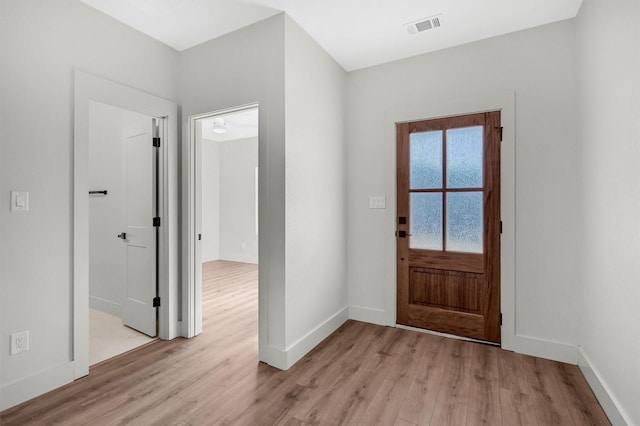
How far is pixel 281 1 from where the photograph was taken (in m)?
2.30

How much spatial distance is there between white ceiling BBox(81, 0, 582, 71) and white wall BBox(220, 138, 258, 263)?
13.6ft

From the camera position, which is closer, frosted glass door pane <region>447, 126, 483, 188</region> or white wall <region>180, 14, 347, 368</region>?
white wall <region>180, 14, 347, 368</region>

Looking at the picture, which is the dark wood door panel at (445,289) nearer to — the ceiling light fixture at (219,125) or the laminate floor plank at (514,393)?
the laminate floor plank at (514,393)

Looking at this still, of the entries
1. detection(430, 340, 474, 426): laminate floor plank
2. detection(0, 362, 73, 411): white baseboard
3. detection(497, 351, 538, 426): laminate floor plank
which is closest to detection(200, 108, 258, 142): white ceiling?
detection(0, 362, 73, 411): white baseboard

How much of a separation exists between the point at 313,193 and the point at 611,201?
2.04 meters

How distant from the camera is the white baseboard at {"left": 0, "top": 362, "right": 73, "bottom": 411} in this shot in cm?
189

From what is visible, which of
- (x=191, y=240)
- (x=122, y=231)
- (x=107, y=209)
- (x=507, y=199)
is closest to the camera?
(x=507, y=199)

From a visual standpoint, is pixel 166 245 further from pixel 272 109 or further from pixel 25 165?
pixel 272 109

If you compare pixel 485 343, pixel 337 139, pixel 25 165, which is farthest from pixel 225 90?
pixel 485 343

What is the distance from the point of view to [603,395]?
1926 millimetres

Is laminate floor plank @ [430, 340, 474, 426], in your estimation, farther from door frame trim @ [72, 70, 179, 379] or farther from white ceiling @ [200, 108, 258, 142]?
white ceiling @ [200, 108, 258, 142]

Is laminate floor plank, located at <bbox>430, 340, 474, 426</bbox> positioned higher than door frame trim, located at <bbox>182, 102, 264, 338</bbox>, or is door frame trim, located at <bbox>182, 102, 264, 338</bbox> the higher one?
door frame trim, located at <bbox>182, 102, 264, 338</bbox>

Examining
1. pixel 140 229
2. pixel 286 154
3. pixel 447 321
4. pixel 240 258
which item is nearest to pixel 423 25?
pixel 286 154

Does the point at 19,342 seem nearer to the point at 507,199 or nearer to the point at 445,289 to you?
the point at 445,289
